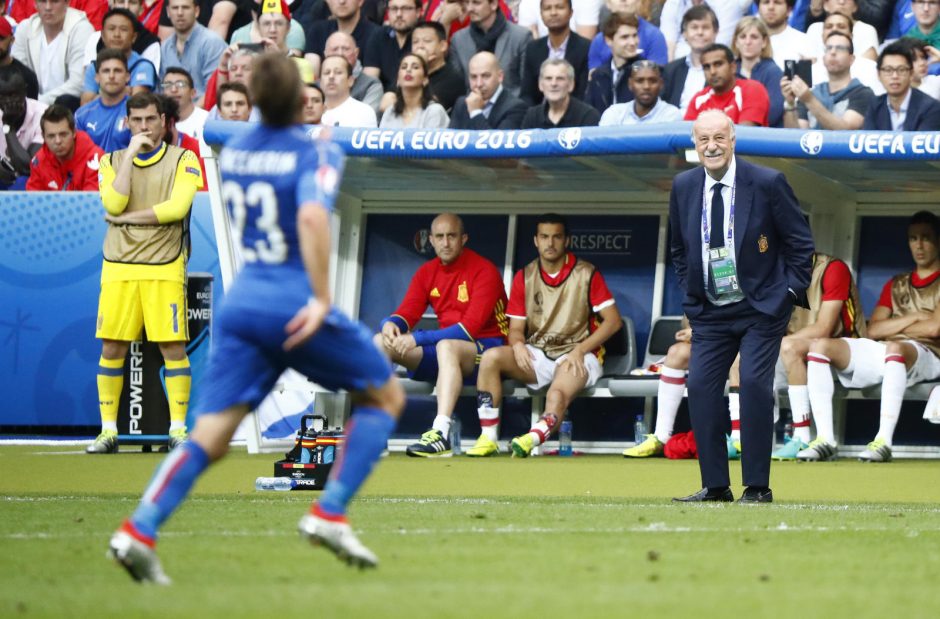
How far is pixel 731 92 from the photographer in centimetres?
1291

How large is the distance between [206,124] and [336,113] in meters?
2.55

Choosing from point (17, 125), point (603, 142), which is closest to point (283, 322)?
point (603, 142)

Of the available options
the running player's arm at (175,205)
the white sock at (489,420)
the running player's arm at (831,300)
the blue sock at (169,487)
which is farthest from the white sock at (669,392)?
the blue sock at (169,487)

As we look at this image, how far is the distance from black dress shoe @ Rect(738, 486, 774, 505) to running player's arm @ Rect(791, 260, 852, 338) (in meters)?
4.13

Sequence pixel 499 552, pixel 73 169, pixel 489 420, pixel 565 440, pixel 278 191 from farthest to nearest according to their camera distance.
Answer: pixel 73 169
pixel 565 440
pixel 489 420
pixel 499 552
pixel 278 191

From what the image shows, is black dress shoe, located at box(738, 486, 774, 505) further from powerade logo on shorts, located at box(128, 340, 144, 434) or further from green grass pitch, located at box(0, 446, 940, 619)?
powerade logo on shorts, located at box(128, 340, 144, 434)

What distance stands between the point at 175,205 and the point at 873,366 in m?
5.40

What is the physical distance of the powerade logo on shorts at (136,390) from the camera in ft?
42.2

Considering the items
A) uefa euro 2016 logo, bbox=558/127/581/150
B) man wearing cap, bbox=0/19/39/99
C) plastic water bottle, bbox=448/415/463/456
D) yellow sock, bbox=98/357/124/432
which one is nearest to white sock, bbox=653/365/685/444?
plastic water bottle, bbox=448/415/463/456

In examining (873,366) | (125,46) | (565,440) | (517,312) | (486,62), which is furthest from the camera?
(125,46)

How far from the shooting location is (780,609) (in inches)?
179

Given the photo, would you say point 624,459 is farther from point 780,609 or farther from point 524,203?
point 780,609

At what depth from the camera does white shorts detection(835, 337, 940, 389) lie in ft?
39.8

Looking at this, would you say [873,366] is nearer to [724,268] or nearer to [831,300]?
[831,300]
